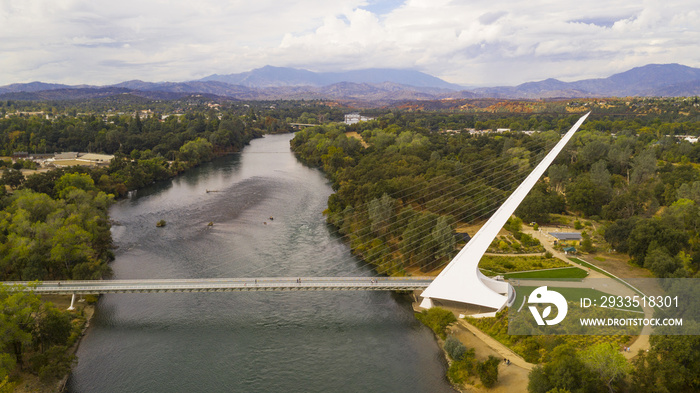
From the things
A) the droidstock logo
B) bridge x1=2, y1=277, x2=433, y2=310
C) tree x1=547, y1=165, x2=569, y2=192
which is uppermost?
A: tree x1=547, y1=165, x2=569, y2=192

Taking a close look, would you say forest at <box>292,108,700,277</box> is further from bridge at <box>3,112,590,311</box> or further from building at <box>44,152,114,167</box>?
building at <box>44,152,114,167</box>

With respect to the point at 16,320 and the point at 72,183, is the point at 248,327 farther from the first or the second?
the point at 72,183

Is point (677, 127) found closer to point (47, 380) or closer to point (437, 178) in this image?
point (437, 178)

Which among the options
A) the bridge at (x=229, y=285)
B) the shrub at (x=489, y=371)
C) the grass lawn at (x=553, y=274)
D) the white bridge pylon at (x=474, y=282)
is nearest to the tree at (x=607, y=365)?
the shrub at (x=489, y=371)

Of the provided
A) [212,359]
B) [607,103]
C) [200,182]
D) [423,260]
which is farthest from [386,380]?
[607,103]

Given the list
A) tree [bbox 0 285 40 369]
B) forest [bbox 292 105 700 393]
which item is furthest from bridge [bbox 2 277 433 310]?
forest [bbox 292 105 700 393]
